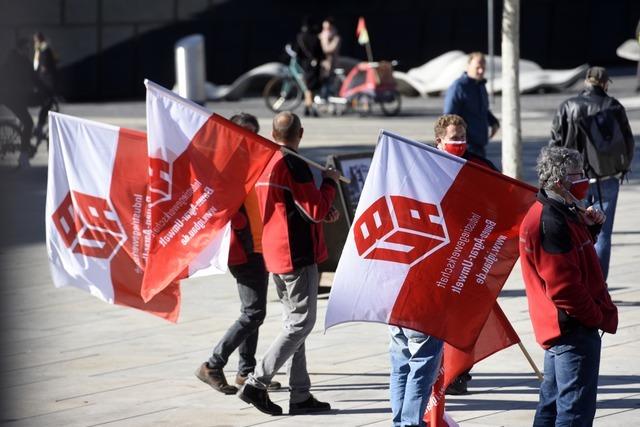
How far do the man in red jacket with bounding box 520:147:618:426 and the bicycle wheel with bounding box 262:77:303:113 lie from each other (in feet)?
70.7

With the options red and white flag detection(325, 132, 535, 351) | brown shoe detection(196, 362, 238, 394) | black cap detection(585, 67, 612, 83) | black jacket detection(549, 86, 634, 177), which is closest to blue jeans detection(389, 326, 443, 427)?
red and white flag detection(325, 132, 535, 351)

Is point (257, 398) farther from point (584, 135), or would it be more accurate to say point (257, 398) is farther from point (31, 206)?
point (31, 206)

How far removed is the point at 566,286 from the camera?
4609 mm

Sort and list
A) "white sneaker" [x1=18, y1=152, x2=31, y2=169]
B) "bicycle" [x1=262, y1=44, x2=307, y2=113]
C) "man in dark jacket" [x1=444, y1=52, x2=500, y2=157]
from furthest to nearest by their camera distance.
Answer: "bicycle" [x1=262, y1=44, x2=307, y2=113], "white sneaker" [x1=18, y1=152, x2=31, y2=169], "man in dark jacket" [x1=444, y1=52, x2=500, y2=157]

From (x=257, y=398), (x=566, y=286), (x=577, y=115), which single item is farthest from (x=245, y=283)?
(x=577, y=115)

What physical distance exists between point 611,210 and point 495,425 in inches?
142

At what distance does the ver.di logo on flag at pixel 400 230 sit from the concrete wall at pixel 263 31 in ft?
86.1

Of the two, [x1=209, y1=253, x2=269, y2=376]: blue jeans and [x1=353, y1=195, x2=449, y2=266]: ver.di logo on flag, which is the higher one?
[x1=353, y1=195, x2=449, y2=266]: ver.di logo on flag

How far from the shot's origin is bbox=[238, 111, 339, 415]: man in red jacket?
6.39 m

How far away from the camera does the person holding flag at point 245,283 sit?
687 cm

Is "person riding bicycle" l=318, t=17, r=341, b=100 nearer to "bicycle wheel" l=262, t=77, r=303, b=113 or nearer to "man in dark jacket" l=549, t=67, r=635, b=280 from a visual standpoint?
"bicycle wheel" l=262, t=77, r=303, b=113

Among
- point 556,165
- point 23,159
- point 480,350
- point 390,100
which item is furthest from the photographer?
point 390,100

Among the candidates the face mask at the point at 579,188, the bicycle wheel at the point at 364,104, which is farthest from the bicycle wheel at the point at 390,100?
the face mask at the point at 579,188

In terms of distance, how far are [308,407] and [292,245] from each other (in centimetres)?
91
